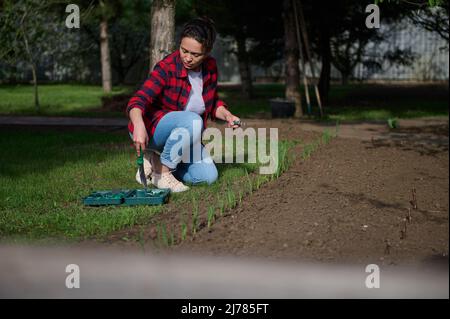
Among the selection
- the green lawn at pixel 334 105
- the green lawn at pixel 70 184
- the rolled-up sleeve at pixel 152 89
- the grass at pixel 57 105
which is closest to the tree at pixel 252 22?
the green lawn at pixel 334 105

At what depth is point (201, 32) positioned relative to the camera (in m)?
4.50

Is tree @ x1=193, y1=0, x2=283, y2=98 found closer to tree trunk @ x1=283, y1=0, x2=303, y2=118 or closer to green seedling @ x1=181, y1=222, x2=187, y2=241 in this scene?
tree trunk @ x1=283, y1=0, x2=303, y2=118

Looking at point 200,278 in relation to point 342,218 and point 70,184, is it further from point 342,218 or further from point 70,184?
point 70,184

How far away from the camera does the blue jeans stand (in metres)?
4.84

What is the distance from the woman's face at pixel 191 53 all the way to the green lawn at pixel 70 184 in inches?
38.8

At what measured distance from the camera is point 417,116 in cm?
1101

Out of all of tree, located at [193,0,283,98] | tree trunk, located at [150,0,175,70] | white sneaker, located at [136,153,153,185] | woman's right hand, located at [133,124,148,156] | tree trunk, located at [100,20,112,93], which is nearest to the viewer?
woman's right hand, located at [133,124,148,156]

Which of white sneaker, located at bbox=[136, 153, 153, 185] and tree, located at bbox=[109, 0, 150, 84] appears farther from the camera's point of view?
tree, located at bbox=[109, 0, 150, 84]

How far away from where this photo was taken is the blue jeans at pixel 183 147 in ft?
15.9

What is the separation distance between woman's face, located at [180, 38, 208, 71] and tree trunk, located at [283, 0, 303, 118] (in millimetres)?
6193

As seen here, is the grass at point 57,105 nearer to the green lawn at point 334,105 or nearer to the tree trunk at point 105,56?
the green lawn at point 334,105

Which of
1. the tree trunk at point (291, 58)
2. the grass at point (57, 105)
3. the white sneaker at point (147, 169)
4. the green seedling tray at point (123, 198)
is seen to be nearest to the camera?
the green seedling tray at point (123, 198)

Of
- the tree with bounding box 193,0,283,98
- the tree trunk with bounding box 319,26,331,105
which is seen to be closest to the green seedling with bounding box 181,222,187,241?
the tree with bounding box 193,0,283,98

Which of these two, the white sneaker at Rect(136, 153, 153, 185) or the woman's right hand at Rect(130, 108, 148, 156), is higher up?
the woman's right hand at Rect(130, 108, 148, 156)
